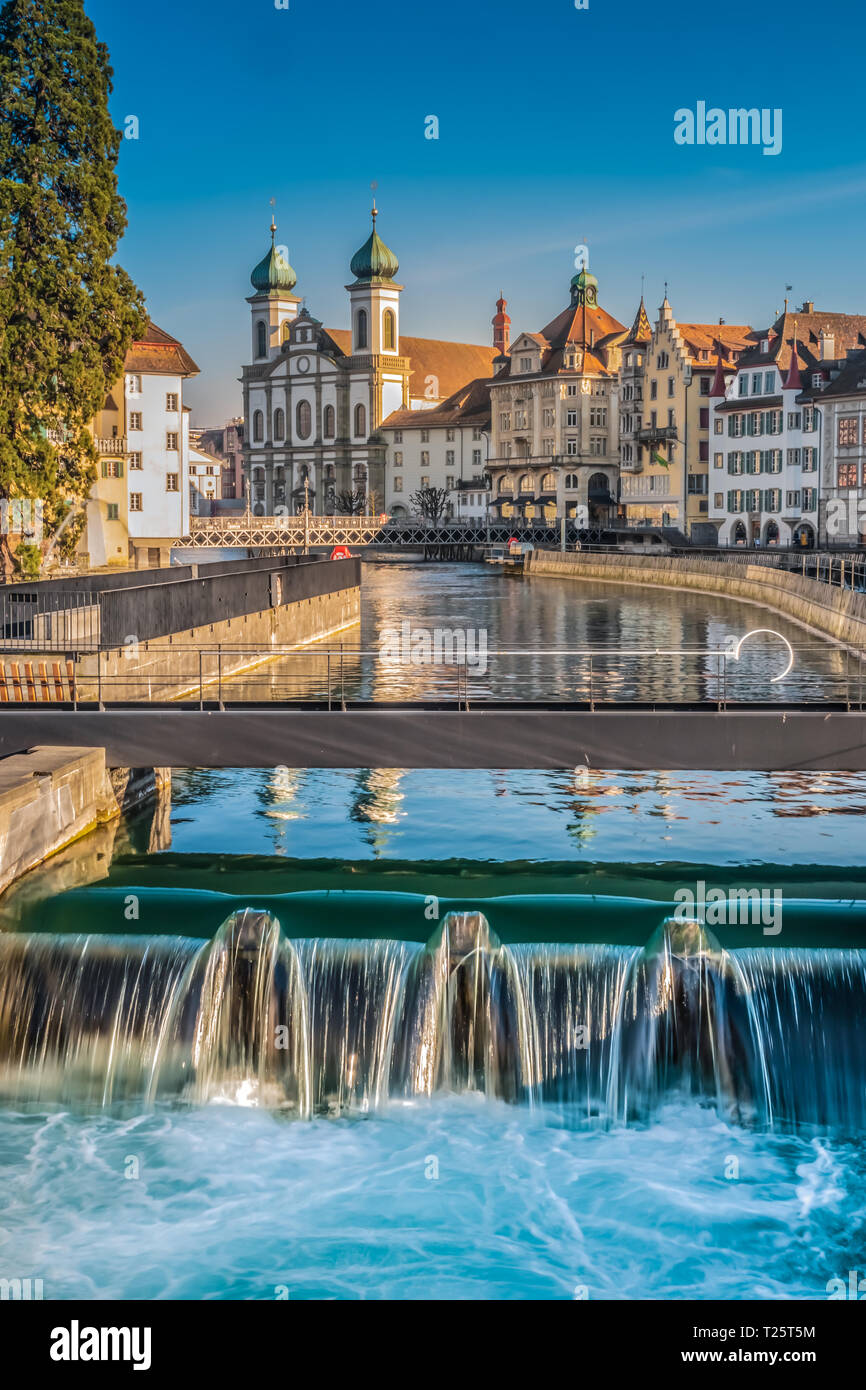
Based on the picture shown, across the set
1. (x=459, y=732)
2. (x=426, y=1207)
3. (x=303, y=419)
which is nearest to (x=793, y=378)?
(x=459, y=732)

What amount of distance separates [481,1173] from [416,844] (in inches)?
412

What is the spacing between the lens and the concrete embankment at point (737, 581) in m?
51.1

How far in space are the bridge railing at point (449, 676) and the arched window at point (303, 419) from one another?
141 meters

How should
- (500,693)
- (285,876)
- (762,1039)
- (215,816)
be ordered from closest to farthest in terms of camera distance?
(762,1039) < (285,876) < (215,816) < (500,693)

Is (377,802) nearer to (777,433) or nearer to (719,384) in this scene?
(777,433)

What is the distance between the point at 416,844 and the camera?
27422mm

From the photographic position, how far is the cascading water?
61.8 feet

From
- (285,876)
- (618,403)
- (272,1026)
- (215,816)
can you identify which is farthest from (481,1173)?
(618,403)

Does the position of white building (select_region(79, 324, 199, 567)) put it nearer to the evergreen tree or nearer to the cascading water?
the evergreen tree

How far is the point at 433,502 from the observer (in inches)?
6811

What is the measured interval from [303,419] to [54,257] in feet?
476

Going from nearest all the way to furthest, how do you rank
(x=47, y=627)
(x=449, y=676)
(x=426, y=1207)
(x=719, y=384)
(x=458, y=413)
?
(x=426, y=1207) < (x=47, y=627) < (x=449, y=676) < (x=719, y=384) < (x=458, y=413)

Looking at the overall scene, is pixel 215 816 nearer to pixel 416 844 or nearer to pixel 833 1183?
pixel 416 844

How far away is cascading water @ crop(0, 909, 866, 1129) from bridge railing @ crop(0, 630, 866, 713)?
7.25m
